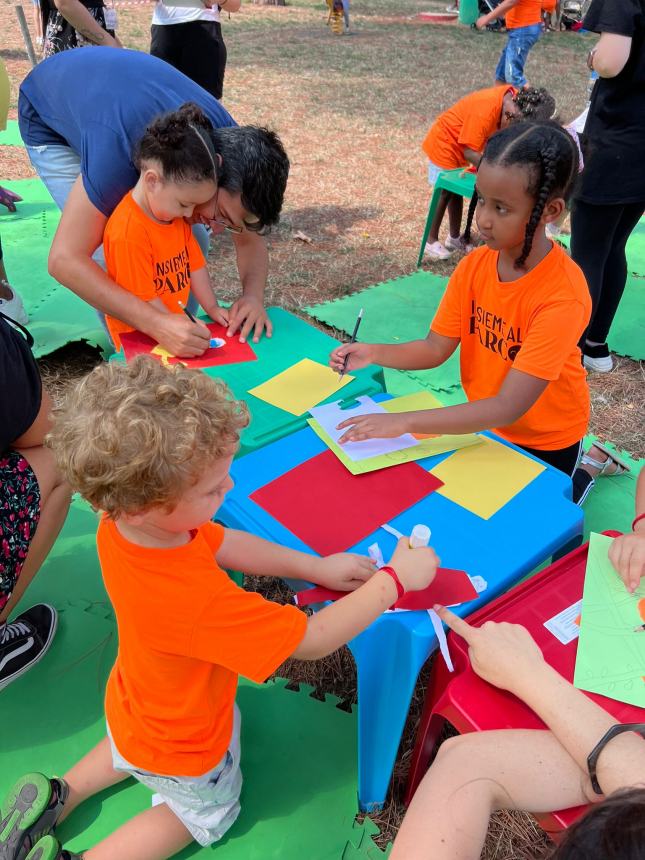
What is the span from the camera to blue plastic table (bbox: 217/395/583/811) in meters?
1.19

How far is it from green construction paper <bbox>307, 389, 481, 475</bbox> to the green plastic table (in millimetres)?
103

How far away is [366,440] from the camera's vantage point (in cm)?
154

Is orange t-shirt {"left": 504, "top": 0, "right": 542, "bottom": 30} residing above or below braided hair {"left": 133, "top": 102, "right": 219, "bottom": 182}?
above

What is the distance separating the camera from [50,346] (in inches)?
120

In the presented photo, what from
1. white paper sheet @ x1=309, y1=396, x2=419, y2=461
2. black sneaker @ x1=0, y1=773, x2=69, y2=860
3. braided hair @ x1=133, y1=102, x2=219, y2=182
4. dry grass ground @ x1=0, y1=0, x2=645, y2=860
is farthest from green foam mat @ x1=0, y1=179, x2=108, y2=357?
black sneaker @ x1=0, y1=773, x2=69, y2=860

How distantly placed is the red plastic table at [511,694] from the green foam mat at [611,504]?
1.01 meters

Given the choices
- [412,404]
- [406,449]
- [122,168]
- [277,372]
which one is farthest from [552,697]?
[122,168]

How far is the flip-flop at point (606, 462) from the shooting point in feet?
8.08

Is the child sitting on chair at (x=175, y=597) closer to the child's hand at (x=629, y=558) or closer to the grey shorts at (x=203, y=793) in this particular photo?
the grey shorts at (x=203, y=793)

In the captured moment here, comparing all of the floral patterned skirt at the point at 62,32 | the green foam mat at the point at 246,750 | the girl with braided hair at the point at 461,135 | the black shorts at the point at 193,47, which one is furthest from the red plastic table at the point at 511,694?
the floral patterned skirt at the point at 62,32

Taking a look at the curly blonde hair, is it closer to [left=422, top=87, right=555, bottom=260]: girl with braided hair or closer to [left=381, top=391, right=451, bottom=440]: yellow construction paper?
[left=381, top=391, right=451, bottom=440]: yellow construction paper

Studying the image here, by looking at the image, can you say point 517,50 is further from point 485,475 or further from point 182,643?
point 182,643

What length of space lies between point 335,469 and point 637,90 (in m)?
2.09

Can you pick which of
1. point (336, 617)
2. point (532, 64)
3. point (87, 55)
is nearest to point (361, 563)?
point (336, 617)
